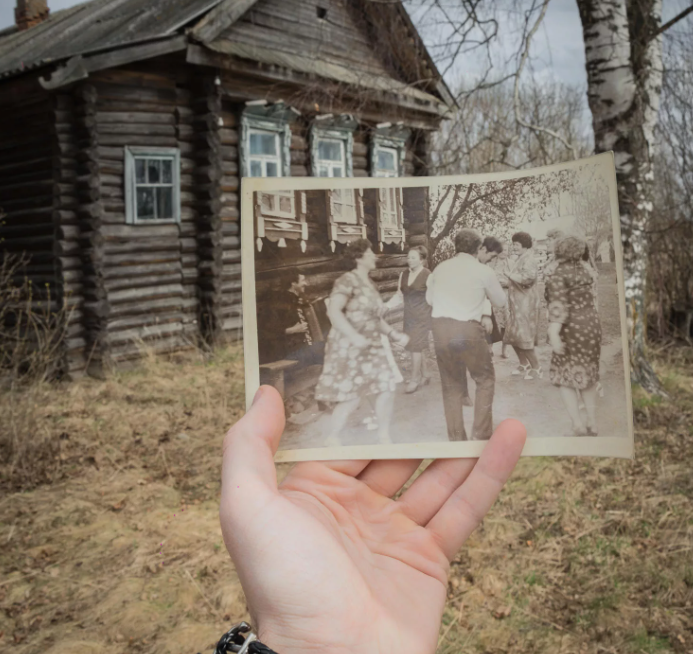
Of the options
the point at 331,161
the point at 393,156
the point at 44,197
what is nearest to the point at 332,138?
the point at 331,161

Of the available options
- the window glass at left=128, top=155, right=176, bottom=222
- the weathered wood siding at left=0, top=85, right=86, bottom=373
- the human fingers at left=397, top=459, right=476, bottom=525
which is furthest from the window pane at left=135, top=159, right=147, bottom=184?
the human fingers at left=397, top=459, right=476, bottom=525

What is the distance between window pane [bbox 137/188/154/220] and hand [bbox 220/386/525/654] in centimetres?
698

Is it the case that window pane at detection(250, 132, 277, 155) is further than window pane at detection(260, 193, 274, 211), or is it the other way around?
window pane at detection(250, 132, 277, 155)

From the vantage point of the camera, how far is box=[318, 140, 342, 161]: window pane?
32.4 ft

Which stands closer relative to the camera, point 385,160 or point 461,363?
point 461,363

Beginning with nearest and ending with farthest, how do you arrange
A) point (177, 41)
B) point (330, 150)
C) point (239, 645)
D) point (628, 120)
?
point (239, 645), point (628, 120), point (177, 41), point (330, 150)

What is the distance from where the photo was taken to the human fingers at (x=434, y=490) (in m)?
1.63

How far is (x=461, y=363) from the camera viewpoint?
1.63 metres

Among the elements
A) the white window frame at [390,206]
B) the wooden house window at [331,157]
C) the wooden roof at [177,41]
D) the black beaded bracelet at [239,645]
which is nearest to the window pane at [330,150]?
the wooden house window at [331,157]

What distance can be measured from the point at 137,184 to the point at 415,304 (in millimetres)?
6981

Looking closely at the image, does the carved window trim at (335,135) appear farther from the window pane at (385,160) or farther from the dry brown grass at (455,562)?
the dry brown grass at (455,562)

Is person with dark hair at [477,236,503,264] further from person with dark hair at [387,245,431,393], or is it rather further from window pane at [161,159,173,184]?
window pane at [161,159,173,184]

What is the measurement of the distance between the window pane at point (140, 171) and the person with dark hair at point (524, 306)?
23.5ft

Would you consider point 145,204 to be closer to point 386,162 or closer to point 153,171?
point 153,171
